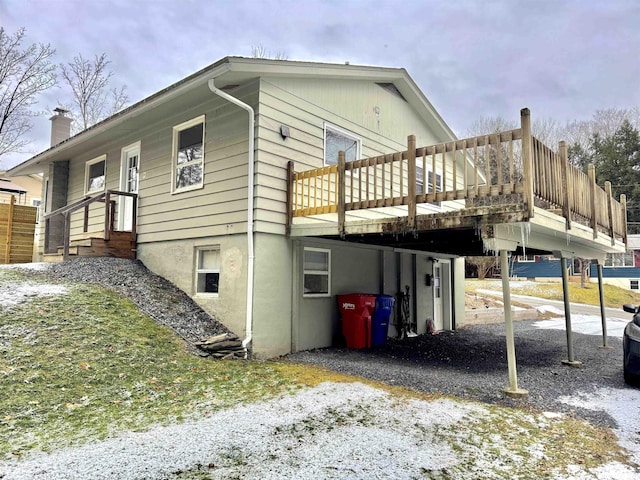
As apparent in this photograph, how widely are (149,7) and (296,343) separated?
14.7 meters

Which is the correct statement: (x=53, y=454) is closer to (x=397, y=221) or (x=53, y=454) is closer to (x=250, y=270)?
(x=250, y=270)

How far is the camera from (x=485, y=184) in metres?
5.38

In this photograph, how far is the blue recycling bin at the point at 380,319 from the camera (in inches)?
321

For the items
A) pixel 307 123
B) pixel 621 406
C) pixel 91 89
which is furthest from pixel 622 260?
pixel 91 89

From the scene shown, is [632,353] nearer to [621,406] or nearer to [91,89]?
[621,406]

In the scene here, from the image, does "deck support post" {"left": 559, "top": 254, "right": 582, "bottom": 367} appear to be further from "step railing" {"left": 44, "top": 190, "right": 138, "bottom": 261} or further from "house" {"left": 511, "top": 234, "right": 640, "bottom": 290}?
"house" {"left": 511, "top": 234, "right": 640, "bottom": 290}

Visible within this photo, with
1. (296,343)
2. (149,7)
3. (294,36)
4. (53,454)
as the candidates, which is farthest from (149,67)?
(53,454)

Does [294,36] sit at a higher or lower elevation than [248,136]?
higher

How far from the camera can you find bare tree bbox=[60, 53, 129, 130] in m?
23.5

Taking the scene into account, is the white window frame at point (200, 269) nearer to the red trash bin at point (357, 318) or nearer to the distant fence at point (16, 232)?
the red trash bin at point (357, 318)

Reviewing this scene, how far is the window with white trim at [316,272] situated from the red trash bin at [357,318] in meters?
0.38

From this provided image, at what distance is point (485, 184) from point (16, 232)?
12.2 metres

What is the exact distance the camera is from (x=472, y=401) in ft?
15.8

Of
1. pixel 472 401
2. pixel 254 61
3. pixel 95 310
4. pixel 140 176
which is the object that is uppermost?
pixel 254 61
